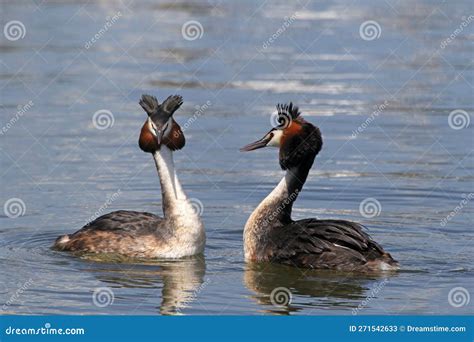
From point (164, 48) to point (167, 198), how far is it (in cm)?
1164

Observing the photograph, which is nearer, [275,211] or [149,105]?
[149,105]

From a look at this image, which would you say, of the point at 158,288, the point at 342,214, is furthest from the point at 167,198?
the point at 342,214

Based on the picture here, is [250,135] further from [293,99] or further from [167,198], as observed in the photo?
[167,198]

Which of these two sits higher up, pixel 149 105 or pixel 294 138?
pixel 149 105

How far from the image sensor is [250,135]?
1911 centimetres

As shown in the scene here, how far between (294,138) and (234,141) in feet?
15.6

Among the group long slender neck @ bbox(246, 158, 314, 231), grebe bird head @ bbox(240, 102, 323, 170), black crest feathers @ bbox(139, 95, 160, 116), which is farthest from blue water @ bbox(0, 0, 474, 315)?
black crest feathers @ bbox(139, 95, 160, 116)

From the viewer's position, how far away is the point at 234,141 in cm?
1891

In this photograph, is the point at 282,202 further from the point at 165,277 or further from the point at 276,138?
the point at 165,277

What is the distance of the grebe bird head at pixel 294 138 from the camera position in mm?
14156

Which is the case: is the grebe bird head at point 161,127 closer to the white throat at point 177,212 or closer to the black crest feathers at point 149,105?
the black crest feathers at point 149,105

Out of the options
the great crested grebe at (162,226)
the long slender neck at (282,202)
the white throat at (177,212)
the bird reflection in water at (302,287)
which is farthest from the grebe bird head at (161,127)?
the bird reflection in water at (302,287)

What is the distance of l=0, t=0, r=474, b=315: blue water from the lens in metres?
12.9

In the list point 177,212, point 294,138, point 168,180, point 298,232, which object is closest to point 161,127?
point 168,180
